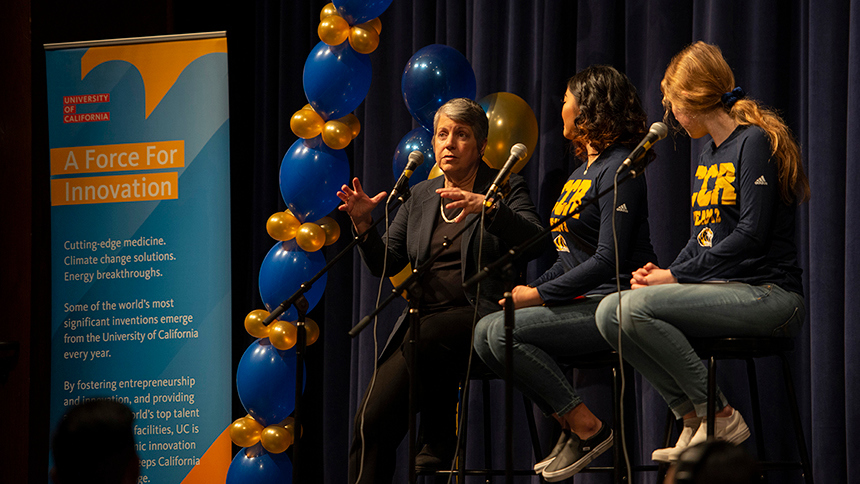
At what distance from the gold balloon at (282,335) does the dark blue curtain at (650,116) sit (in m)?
0.62

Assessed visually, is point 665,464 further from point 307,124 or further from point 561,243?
point 307,124

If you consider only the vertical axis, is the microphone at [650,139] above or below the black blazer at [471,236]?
above

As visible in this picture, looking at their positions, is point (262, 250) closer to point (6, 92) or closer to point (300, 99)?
point (300, 99)

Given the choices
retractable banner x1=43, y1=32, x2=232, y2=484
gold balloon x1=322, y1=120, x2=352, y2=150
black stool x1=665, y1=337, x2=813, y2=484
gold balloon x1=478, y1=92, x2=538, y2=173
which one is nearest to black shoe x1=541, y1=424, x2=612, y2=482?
black stool x1=665, y1=337, x2=813, y2=484

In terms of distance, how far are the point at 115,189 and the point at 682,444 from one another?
285cm

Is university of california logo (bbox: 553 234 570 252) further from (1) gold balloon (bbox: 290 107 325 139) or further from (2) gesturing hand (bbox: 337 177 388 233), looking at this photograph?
(1) gold balloon (bbox: 290 107 325 139)

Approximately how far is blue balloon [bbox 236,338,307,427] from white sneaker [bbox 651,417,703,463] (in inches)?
61.9

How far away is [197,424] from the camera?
11.8ft

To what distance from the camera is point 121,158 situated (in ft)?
12.4

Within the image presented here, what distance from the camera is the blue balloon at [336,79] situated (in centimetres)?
313

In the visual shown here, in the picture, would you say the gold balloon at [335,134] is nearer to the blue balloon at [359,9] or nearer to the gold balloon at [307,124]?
the gold balloon at [307,124]

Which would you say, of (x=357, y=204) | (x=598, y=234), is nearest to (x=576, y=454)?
(x=598, y=234)

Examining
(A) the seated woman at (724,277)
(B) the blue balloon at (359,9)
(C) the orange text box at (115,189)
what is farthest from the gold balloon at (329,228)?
(A) the seated woman at (724,277)

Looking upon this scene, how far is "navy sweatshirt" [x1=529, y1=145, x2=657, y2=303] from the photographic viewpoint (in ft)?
7.70
